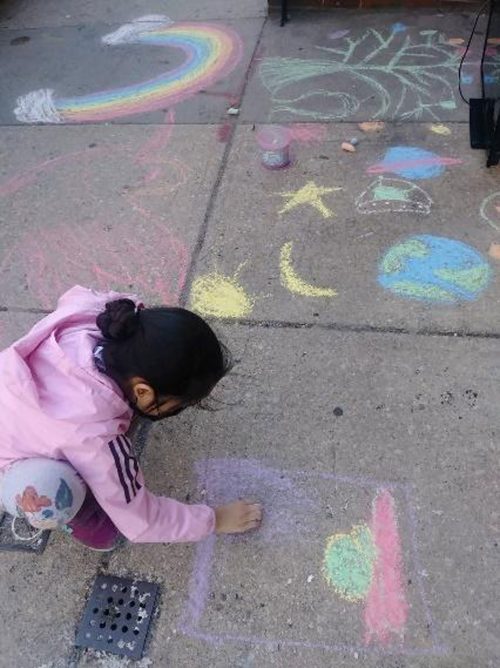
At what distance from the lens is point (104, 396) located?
4.79 ft

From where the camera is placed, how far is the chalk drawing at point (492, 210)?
101 inches

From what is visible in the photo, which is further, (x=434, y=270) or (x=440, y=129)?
(x=440, y=129)

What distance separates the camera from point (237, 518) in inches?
69.4

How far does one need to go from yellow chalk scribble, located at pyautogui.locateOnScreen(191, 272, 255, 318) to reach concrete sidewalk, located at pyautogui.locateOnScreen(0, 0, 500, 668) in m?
0.01

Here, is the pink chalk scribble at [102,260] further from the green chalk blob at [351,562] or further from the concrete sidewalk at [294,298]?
the green chalk blob at [351,562]

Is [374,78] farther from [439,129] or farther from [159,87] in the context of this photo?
[159,87]

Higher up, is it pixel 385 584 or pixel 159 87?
pixel 159 87

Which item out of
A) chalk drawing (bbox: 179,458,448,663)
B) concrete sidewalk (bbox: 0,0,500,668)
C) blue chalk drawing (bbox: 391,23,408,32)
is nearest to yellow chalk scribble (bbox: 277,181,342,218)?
concrete sidewalk (bbox: 0,0,500,668)

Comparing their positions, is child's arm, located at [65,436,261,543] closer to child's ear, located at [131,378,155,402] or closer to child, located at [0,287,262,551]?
child, located at [0,287,262,551]

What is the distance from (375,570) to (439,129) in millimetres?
2285

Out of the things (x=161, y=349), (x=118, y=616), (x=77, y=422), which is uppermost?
(x=161, y=349)

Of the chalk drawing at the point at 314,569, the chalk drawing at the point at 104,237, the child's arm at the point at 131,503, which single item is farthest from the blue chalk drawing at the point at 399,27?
the child's arm at the point at 131,503

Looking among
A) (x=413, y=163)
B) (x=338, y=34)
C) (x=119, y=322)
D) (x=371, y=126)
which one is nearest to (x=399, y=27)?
(x=338, y=34)

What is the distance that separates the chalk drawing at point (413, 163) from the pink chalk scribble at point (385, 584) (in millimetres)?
1647
